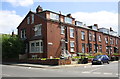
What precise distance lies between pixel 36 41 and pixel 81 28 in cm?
1168

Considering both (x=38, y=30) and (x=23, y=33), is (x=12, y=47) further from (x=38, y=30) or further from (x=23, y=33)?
(x=23, y=33)

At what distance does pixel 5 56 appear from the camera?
115 ft

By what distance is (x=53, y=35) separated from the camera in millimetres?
33125

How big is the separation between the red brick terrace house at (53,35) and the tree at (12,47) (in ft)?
7.47

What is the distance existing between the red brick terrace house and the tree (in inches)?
89.6

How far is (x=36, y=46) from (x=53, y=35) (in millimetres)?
3823

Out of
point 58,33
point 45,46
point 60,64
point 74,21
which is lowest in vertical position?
point 60,64

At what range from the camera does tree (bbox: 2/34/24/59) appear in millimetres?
32844

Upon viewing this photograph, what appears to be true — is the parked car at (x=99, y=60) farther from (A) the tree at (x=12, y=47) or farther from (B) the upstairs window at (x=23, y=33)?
(B) the upstairs window at (x=23, y=33)

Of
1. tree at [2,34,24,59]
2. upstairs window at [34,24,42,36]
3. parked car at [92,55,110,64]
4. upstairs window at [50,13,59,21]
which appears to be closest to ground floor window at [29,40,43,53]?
upstairs window at [34,24,42,36]

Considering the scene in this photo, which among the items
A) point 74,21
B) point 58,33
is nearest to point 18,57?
point 58,33

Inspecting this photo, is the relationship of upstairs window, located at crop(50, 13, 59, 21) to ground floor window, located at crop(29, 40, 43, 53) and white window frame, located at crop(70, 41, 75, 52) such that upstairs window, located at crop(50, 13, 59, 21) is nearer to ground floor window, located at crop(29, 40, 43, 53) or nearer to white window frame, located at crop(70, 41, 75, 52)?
ground floor window, located at crop(29, 40, 43, 53)

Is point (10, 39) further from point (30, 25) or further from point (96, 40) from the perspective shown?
point (96, 40)

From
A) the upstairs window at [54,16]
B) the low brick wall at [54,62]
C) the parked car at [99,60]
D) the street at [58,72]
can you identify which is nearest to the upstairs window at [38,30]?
the upstairs window at [54,16]
